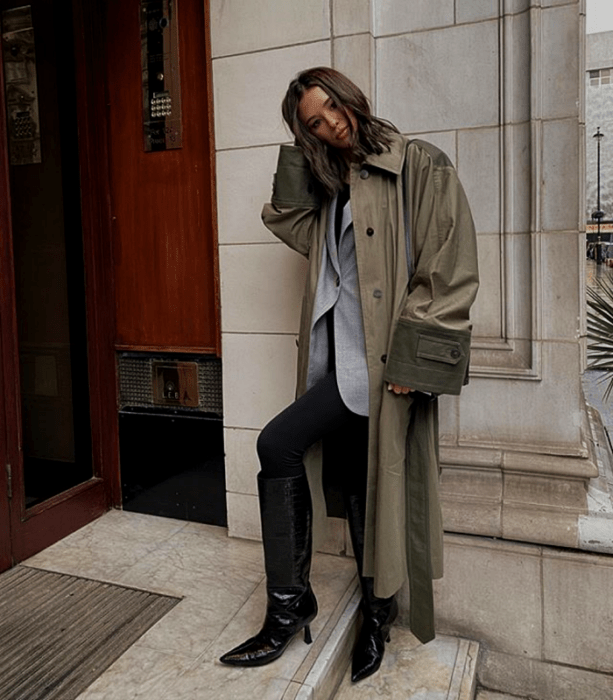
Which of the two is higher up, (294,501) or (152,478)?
(294,501)

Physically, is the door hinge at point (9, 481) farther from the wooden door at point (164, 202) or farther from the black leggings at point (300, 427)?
the black leggings at point (300, 427)

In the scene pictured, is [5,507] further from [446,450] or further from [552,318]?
[552,318]

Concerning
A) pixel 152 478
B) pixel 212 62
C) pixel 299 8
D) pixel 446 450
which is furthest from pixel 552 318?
pixel 152 478

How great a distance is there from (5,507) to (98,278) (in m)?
1.19

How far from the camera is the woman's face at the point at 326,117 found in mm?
2023

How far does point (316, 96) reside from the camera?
2023 mm

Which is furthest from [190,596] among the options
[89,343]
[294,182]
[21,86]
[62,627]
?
[21,86]

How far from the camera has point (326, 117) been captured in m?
2.03

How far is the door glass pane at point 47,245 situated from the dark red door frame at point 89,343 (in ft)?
0.16

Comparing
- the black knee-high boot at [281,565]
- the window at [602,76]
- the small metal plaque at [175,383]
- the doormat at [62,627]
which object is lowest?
the doormat at [62,627]

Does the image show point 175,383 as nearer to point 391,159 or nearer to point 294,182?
point 294,182

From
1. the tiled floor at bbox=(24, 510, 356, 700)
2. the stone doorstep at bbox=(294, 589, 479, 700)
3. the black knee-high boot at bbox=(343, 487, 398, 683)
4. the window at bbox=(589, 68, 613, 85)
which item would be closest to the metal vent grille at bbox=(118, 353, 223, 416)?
the tiled floor at bbox=(24, 510, 356, 700)

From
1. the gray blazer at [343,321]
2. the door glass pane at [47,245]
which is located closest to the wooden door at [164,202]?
the door glass pane at [47,245]

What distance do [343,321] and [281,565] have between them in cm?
84
